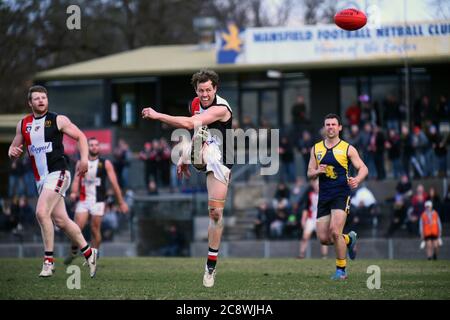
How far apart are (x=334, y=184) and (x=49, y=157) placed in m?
4.02

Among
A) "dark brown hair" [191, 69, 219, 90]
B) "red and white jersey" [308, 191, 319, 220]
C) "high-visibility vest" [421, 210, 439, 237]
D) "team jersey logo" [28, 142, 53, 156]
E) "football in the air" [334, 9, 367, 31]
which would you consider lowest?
"high-visibility vest" [421, 210, 439, 237]

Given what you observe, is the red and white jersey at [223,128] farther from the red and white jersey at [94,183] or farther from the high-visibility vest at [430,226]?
the high-visibility vest at [430,226]

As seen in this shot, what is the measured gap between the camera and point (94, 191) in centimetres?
1741

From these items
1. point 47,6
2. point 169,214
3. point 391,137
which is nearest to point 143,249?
point 169,214

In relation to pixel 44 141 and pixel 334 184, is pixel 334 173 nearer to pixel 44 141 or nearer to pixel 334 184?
pixel 334 184

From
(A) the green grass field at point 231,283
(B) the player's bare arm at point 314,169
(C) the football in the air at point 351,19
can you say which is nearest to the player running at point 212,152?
(A) the green grass field at point 231,283

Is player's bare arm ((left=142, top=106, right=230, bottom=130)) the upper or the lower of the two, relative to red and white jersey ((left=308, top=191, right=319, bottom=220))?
upper

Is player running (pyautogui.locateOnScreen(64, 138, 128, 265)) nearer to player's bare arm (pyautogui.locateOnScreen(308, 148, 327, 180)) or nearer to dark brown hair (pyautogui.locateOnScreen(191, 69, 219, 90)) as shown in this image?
player's bare arm (pyautogui.locateOnScreen(308, 148, 327, 180))

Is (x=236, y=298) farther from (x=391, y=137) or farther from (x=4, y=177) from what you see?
(x=4, y=177)

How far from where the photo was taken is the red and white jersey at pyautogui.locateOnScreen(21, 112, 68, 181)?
13.0 meters

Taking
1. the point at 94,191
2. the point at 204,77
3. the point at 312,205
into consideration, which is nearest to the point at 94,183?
the point at 94,191

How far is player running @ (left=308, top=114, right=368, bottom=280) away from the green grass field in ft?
1.76

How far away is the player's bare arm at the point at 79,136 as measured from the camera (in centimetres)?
1272

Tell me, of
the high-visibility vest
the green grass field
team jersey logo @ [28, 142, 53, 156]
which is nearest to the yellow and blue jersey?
the green grass field
